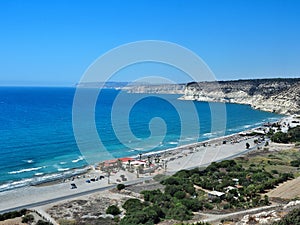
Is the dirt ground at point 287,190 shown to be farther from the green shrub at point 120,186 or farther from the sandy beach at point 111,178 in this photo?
the sandy beach at point 111,178

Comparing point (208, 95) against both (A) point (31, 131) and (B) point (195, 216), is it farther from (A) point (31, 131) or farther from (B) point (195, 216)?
(B) point (195, 216)

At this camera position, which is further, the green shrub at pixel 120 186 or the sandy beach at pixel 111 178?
the green shrub at pixel 120 186

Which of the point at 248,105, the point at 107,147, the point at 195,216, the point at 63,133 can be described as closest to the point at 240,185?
the point at 195,216

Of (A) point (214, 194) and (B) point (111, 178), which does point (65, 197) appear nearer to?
(B) point (111, 178)

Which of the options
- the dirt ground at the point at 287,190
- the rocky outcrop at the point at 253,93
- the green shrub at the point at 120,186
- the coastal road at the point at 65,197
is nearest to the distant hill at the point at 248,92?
the rocky outcrop at the point at 253,93

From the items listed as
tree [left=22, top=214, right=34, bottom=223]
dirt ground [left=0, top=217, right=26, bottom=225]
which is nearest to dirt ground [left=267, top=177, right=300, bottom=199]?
tree [left=22, top=214, right=34, bottom=223]

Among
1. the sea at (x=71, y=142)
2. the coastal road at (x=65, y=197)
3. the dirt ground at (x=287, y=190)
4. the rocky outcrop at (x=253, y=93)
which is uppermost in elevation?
the rocky outcrop at (x=253, y=93)

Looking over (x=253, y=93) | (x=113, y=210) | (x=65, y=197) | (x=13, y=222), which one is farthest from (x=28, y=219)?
(x=253, y=93)
